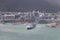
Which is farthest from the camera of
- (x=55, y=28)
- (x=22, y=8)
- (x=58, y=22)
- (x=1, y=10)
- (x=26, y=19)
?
(x=22, y=8)

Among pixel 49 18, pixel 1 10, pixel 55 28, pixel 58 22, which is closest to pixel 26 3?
pixel 1 10

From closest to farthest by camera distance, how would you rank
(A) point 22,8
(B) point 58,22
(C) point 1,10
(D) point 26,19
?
(B) point 58,22
(D) point 26,19
(C) point 1,10
(A) point 22,8

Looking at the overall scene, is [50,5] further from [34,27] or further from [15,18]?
[34,27]

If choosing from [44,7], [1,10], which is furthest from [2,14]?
[44,7]

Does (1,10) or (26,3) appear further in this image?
(26,3)

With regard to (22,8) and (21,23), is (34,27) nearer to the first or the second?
(21,23)

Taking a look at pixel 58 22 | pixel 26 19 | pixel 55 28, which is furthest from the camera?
pixel 26 19

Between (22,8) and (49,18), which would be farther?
(22,8)
